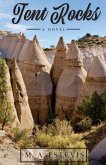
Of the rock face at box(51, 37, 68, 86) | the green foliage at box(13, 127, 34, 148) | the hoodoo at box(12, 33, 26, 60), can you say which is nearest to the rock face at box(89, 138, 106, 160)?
the green foliage at box(13, 127, 34, 148)

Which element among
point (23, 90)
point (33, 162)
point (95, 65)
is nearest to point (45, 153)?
point (33, 162)

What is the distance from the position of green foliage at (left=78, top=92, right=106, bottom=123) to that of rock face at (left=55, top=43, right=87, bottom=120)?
10.9 feet

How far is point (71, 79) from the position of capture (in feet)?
63.0

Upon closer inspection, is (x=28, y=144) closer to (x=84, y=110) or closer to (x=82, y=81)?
(x=84, y=110)

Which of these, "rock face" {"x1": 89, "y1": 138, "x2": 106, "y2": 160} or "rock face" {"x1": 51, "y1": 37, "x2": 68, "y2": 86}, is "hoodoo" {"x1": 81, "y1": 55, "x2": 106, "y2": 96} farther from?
"rock face" {"x1": 89, "y1": 138, "x2": 106, "y2": 160}

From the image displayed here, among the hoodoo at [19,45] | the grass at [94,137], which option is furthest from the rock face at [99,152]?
the hoodoo at [19,45]

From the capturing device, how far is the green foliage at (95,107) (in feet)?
47.8

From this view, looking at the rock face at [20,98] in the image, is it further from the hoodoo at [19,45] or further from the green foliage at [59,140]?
the hoodoo at [19,45]

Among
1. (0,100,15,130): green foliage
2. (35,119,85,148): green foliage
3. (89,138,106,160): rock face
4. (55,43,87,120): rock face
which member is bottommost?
(89,138,106,160): rock face

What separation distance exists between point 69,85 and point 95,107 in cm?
440

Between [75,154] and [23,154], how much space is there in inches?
51.2

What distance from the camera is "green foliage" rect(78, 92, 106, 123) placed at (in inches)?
573

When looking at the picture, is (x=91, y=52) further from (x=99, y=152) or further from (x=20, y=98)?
(x=99, y=152)

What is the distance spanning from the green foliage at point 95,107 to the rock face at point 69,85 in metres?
3.33
